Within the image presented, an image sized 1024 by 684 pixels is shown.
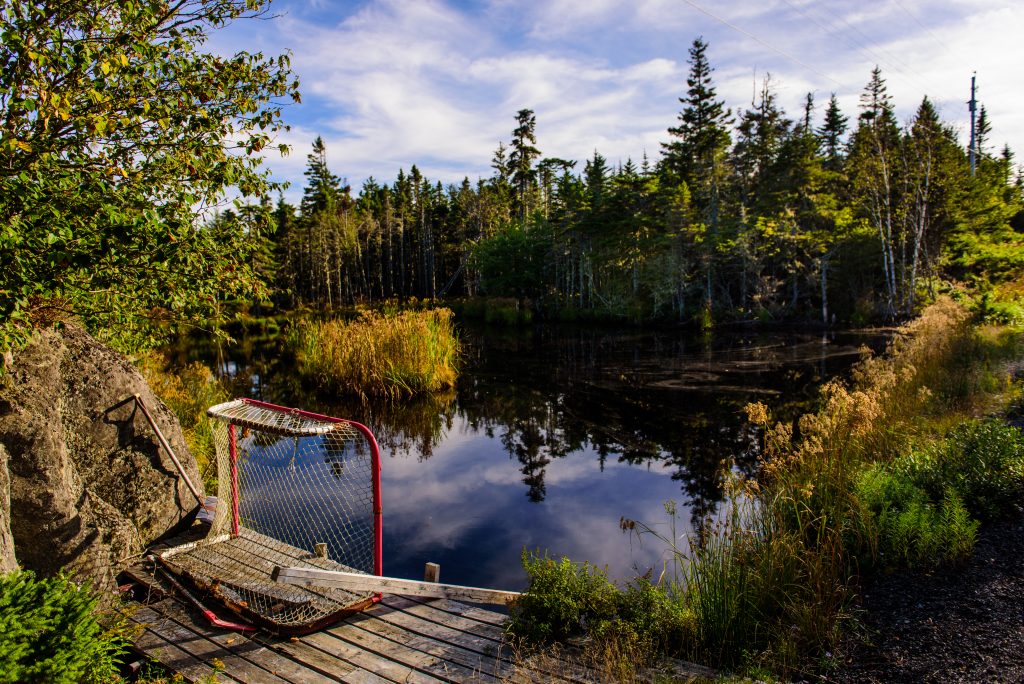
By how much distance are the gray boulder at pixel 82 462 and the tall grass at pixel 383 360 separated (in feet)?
30.7

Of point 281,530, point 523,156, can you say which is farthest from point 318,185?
point 281,530

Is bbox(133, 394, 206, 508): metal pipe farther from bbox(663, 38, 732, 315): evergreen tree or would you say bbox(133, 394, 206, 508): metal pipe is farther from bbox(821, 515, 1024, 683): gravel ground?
bbox(663, 38, 732, 315): evergreen tree

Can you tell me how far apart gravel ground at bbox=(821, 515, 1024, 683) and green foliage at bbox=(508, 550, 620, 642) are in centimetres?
156

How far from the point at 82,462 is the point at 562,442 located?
28.7ft

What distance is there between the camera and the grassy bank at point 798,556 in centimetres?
410

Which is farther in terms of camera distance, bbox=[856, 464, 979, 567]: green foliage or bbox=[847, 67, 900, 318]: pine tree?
bbox=[847, 67, 900, 318]: pine tree

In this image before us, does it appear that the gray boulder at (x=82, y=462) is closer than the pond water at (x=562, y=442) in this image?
Yes

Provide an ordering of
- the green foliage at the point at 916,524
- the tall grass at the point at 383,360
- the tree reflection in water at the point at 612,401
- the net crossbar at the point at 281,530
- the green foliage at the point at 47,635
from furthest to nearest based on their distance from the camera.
→ the tall grass at the point at 383,360
the tree reflection in water at the point at 612,401
the green foliage at the point at 916,524
the net crossbar at the point at 281,530
the green foliage at the point at 47,635

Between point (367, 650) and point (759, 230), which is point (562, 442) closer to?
point (367, 650)

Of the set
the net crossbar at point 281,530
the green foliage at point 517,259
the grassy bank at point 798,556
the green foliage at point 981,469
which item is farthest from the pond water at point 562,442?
the green foliage at point 517,259

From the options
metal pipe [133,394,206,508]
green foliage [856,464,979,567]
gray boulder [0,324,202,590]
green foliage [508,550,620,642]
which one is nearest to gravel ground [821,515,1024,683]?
green foliage [856,464,979,567]

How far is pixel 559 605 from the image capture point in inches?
163

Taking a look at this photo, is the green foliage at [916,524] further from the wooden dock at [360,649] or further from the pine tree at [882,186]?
the pine tree at [882,186]

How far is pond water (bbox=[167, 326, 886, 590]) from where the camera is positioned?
769 cm
